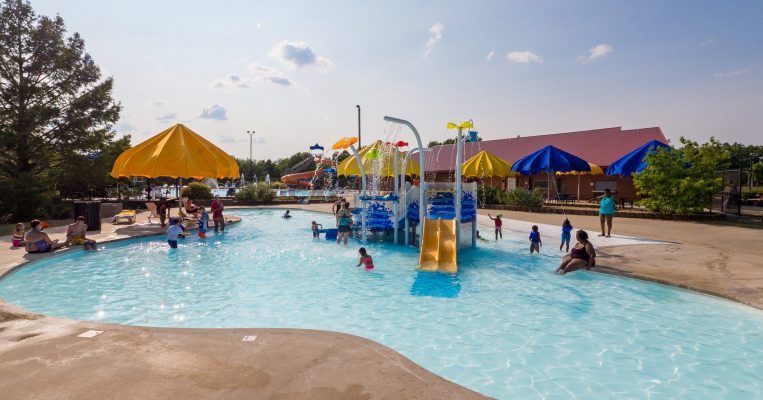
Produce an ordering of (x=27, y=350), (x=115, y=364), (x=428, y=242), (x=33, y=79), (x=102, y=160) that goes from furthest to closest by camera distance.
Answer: (x=102, y=160), (x=33, y=79), (x=428, y=242), (x=27, y=350), (x=115, y=364)

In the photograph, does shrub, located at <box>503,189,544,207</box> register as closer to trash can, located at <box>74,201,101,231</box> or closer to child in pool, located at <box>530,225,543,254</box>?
child in pool, located at <box>530,225,543,254</box>

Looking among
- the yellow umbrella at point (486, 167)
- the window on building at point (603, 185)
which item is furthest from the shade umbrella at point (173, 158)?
the window on building at point (603, 185)

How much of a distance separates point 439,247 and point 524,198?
15.3 meters

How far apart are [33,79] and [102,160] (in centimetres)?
538

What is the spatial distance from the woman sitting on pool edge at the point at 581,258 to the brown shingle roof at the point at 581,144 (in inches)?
948

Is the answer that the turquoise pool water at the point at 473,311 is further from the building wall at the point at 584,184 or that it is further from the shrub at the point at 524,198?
the building wall at the point at 584,184

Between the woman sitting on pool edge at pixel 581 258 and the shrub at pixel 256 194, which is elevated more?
the shrub at pixel 256 194

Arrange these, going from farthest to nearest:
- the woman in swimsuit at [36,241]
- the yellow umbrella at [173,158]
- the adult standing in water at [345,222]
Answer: the yellow umbrella at [173,158] < the adult standing in water at [345,222] < the woman in swimsuit at [36,241]

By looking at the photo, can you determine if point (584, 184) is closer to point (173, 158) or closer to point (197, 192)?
point (173, 158)

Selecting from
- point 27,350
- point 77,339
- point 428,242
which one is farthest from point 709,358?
point 27,350

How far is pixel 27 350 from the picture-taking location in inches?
186

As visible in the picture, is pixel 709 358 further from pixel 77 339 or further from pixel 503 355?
pixel 77 339

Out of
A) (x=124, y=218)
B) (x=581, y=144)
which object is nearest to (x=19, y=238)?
(x=124, y=218)

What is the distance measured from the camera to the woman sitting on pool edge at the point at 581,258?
9.72 meters
